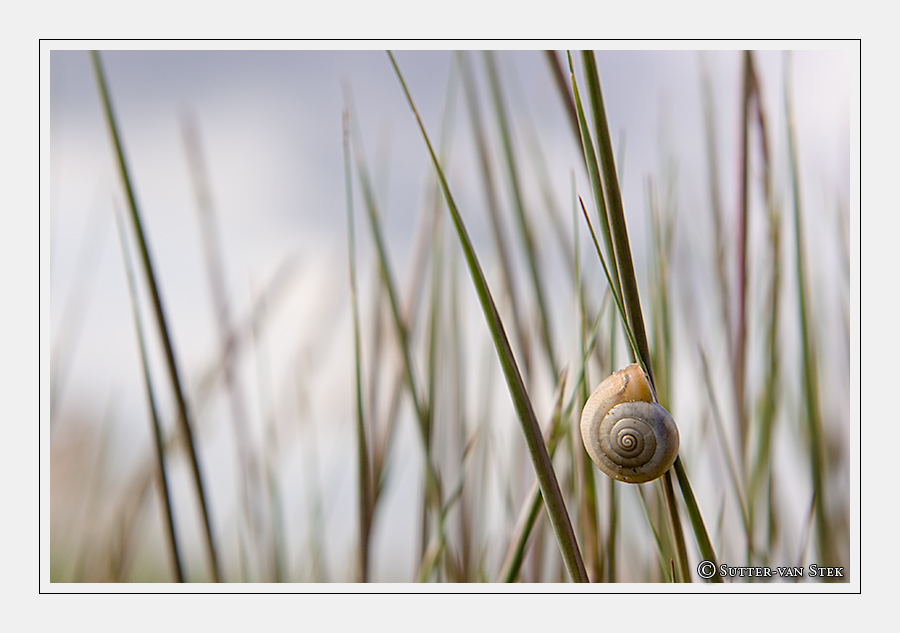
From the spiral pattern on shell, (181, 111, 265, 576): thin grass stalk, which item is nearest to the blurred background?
(181, 111, 265, 576): thin grass stalk

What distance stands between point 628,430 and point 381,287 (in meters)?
0.31

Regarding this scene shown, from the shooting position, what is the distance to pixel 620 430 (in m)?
0.49

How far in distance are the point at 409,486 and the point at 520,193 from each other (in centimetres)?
43

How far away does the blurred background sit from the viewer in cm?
66

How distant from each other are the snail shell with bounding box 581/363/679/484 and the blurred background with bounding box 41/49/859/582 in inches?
3.7

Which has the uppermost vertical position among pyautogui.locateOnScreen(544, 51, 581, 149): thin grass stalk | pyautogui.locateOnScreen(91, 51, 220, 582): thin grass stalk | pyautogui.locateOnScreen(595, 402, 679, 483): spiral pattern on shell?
pyautogui.locateOnScreen(544, 51, 581, 149): thin grass stalk

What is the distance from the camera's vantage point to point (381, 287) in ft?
2.22

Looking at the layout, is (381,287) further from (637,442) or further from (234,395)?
(637,442)

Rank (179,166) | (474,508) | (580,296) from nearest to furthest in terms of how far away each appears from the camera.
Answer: (580,296) → (474,508) → (179,166)

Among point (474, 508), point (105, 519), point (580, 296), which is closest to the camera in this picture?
point (580, 296)

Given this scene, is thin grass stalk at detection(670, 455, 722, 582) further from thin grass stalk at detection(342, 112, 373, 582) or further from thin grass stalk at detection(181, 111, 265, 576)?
thin grass stalk at detection(181, 111, 265, 576)

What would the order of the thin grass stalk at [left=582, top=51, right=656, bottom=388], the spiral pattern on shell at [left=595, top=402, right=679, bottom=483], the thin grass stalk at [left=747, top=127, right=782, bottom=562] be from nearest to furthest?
the thin grass stalk at [left=582, top=51, right=656, bottom=388], the spiral pattern on shell at [left=595, top=402, right=679, bottom=483], the thin grass stalk at [left=747, top=127, right=782, bottom=562]
